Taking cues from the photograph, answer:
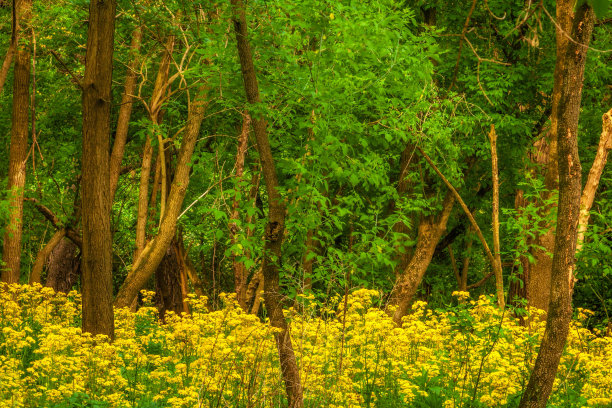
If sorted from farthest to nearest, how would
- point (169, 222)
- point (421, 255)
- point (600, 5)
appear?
point (421, 255) → point (169, 222) → point (600, 5)

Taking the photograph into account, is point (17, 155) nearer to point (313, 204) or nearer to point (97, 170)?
point (97, 170)

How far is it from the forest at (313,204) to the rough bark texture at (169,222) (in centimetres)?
4

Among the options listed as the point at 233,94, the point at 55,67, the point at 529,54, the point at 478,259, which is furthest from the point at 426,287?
the point at 233,94

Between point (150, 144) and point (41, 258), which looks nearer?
point (150, 144)

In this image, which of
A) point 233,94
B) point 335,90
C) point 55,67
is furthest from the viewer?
point 55,67

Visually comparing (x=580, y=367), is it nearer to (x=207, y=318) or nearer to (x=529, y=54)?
(x=207, y=318)

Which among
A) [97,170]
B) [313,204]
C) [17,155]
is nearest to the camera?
[97,170]

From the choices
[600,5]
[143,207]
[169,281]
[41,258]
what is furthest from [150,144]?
Result: [600,5]

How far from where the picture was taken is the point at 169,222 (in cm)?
1261

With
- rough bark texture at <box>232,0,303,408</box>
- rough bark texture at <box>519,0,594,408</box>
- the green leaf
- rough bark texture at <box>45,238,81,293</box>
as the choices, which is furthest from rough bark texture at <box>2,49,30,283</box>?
the green leaf

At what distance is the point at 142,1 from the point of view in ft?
37.0

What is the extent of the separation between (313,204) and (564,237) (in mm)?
3493

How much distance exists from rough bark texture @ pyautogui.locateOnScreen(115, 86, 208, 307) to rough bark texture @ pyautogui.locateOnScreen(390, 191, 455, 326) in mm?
4680

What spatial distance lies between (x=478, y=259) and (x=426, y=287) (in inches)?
146
